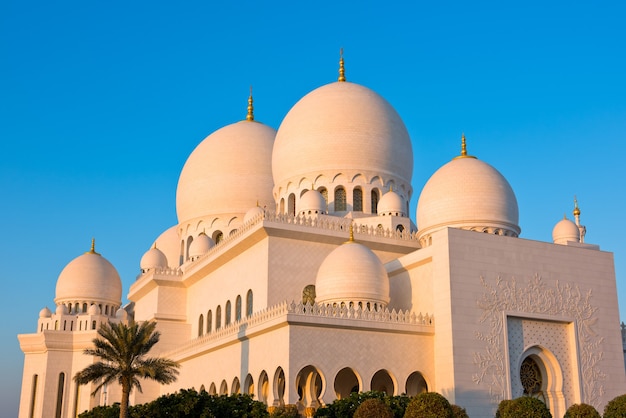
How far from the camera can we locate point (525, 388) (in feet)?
74.1

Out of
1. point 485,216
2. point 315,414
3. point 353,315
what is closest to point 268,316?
point 353,315

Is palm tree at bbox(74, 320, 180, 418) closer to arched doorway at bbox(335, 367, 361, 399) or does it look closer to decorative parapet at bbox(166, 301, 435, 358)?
decorative parapet at bbox(166, 301, 435, 358)

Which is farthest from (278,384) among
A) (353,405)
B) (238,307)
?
(238,307)

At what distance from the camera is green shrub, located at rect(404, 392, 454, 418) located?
16.7 m

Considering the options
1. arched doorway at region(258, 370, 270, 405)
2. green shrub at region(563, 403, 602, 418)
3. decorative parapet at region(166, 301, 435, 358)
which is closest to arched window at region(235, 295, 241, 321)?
decorative parapet at region(166, 301, 435, 358)

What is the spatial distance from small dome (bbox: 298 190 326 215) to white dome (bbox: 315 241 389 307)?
13.5ft

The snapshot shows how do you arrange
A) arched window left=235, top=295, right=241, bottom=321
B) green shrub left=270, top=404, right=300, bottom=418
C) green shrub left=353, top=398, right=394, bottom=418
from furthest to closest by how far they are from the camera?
arched window left=235, top=295, right=241, bottom=321 → green shrub left=270, top=404, right=300, bottom=418 → green shrub left=353, top=398, right=394, bottom=418

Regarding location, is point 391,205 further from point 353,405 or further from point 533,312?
point 353,405

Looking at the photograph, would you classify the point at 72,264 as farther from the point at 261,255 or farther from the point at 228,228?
the point at 261,255

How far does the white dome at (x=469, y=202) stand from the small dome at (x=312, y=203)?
3571 millimetres

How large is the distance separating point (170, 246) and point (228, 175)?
6.07m

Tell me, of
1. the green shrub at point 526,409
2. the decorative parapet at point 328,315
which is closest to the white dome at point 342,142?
the decorative parapet at point 328,315

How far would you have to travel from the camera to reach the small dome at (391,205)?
91.0 ft

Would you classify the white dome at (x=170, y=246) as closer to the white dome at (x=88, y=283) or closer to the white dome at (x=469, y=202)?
the white dome at (x=88, y=283)
